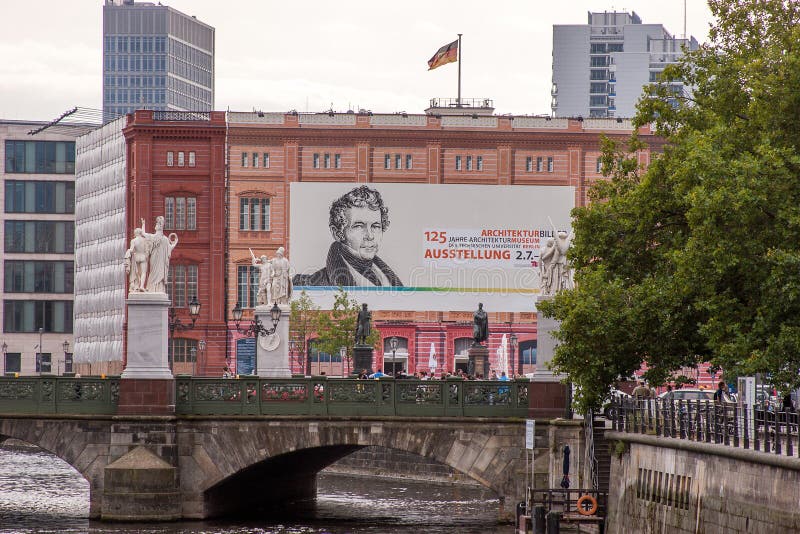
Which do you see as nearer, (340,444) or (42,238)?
(340,444)

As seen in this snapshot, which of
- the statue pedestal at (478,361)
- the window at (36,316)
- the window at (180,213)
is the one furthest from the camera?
the window at (36,316)

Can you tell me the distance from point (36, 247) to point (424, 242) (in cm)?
4099

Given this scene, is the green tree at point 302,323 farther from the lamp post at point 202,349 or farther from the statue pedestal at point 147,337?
the statue pedestal at point 147,337

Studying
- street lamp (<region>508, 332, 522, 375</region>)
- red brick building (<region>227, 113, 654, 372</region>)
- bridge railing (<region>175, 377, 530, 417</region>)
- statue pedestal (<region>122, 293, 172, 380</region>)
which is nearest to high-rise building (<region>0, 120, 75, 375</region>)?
red brick building (<region>227, 113, 654, 372</region>)

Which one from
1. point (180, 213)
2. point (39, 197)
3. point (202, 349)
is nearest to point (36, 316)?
Answer: point (39, 197)

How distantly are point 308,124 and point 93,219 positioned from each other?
23740 millimetres

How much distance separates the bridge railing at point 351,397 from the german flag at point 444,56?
217ft

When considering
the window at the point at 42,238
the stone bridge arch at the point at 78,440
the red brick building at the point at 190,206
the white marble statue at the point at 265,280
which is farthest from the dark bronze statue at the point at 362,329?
the window at the point at 42,238

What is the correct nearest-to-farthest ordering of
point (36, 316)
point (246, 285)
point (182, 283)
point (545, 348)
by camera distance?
point (545, 348) < point (246, 285) < point (182, 283) < point (36, 316)

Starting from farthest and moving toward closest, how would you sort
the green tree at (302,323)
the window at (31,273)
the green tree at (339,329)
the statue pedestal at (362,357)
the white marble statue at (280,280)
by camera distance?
the window at (31,273) < the green tree at (302,323) < the green tree at (339,329) < the statue pedestal at (362,357) < the white marble statue at (280,280)

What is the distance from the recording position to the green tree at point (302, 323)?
112 meters

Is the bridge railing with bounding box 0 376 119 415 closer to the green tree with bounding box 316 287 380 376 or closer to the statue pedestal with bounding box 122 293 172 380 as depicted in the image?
the statue pedestal with bounding box 122 293 172 380

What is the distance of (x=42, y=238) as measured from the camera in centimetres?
14488

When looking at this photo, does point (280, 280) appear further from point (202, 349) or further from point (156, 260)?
point (202, 349)
